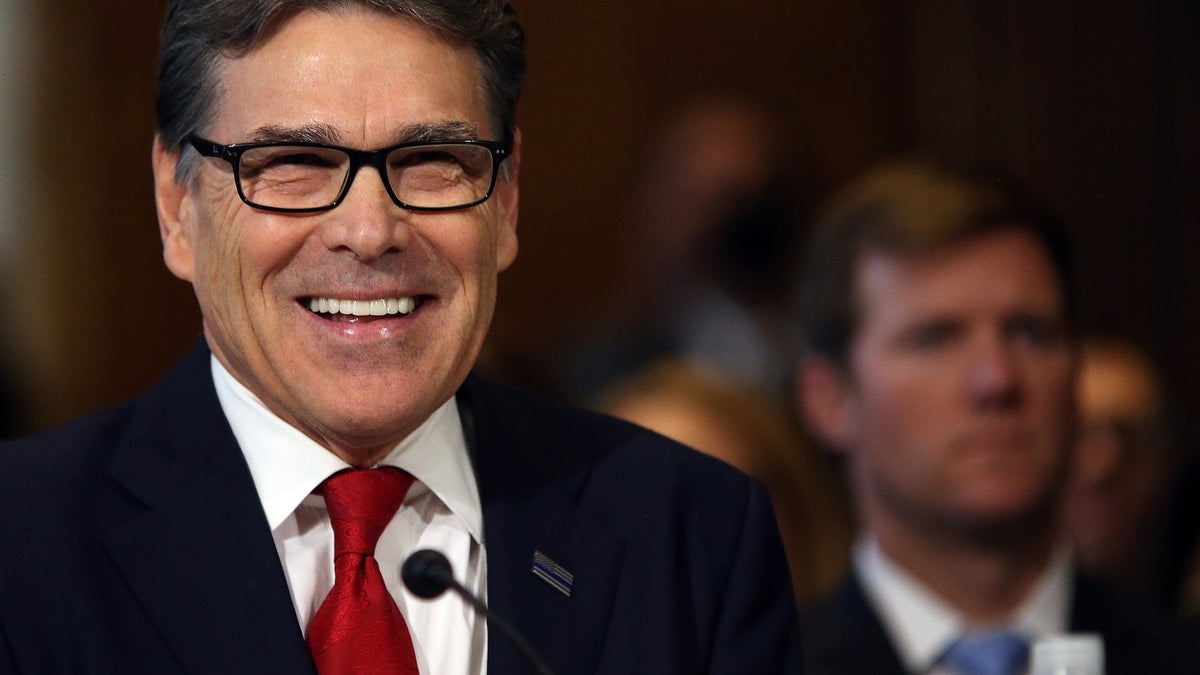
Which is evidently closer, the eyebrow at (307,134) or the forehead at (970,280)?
the eyebrow at (307,134)

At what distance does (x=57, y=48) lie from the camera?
4.83 m

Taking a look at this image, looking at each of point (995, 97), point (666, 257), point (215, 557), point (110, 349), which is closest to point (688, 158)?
point (666, 257)

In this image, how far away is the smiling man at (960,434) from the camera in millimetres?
3008

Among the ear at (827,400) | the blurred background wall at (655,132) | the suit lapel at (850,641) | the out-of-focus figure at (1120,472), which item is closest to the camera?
the suit lapel at (850,641)

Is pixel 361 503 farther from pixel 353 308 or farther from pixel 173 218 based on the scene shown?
pixel 173 218

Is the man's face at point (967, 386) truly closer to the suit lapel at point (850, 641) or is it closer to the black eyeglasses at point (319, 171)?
the suit lapel at point (850, 641)

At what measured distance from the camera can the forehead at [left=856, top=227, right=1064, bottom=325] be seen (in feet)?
10.2

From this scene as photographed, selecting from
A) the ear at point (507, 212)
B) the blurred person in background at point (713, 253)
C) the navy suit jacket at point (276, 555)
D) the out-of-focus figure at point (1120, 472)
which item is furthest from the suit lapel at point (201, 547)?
the out-of-focus figure at point (1120, 472)

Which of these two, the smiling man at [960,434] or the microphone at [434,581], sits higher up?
the microphone at [434,581]

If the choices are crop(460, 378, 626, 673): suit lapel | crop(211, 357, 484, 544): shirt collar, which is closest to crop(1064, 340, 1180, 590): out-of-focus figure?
crop(460, 378, 626, 673): suit lapel

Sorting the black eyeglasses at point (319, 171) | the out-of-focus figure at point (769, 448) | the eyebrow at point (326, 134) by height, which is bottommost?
the out-of-focus figure at point (769, 448)

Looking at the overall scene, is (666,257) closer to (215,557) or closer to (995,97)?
(995,97)

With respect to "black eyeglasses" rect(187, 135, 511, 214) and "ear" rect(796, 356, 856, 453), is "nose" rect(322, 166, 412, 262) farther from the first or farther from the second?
"ear" rect(796, 356, 856, 453)

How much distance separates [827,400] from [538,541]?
1.33 m
